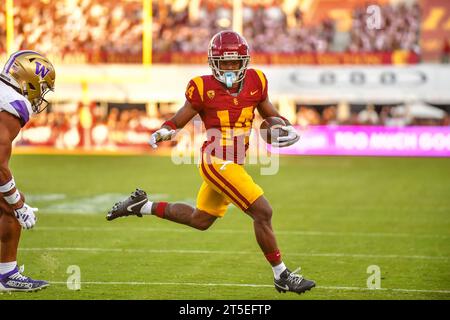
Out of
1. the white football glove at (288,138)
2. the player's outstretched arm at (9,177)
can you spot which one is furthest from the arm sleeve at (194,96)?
the player's outstretched arm at (9,177)

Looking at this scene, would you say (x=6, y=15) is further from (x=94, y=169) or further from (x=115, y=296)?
(x=115, y=296)

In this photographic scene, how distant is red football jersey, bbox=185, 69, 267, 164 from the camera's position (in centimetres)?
700

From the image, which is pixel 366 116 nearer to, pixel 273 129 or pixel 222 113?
pixel 273 129

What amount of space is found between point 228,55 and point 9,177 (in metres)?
1.91

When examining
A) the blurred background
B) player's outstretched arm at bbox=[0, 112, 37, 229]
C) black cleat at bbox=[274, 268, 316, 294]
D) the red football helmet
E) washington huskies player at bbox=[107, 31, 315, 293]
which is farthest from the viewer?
the blurred background

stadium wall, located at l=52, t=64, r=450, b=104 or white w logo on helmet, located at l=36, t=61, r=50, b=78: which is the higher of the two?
white w logo on helmet, located at l=36, t=61, r=50, b=78

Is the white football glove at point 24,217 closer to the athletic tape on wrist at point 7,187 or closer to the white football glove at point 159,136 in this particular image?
the athletic tape on wrist at point 7,187

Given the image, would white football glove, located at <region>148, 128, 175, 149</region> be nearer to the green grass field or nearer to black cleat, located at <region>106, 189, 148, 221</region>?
black cleat, located at <region>106, 189, 148, 221</region>

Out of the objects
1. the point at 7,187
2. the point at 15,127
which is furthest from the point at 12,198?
the point at 15,127

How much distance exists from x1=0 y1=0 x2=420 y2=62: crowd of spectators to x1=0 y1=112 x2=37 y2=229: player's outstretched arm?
1792 centimetres

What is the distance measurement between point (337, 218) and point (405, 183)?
5.14 metres

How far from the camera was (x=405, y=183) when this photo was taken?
16.7m

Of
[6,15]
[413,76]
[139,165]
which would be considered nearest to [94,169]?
[139,165]

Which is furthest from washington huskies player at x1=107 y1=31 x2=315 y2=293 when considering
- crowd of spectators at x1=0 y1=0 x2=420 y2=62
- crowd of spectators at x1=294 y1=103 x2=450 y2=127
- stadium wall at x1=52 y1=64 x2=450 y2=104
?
crowd of spectators at x1=294 y1=103 x2=450 y2=127
